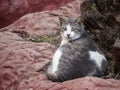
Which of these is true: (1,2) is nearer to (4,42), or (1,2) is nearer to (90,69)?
(4,42)

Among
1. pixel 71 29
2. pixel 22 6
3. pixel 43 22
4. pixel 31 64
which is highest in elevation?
pixel 22 6

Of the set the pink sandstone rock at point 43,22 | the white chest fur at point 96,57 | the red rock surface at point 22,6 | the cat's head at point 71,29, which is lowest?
the white chest fur at point 96,57

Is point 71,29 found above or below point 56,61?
above

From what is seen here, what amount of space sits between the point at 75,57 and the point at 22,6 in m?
5.40

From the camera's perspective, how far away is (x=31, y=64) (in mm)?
5641

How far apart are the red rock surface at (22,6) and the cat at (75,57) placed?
492cm

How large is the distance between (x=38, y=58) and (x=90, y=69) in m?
1.03

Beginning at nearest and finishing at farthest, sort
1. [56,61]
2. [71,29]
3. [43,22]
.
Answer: [56,61] → [71,29] → [43,22]

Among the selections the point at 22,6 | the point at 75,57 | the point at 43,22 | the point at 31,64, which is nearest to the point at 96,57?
the point at 75,57

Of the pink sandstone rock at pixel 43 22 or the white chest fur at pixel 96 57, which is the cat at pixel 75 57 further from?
the pink sandstone rock at pixel 43 22

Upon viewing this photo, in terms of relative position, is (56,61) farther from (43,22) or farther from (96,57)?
(43,22)

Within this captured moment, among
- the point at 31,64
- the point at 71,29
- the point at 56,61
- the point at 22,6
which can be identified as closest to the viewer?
the point at 56,61

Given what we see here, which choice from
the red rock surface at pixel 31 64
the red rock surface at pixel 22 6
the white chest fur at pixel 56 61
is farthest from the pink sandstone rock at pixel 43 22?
the red rock surface at pixel 22 6

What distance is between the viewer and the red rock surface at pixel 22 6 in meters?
10.2
